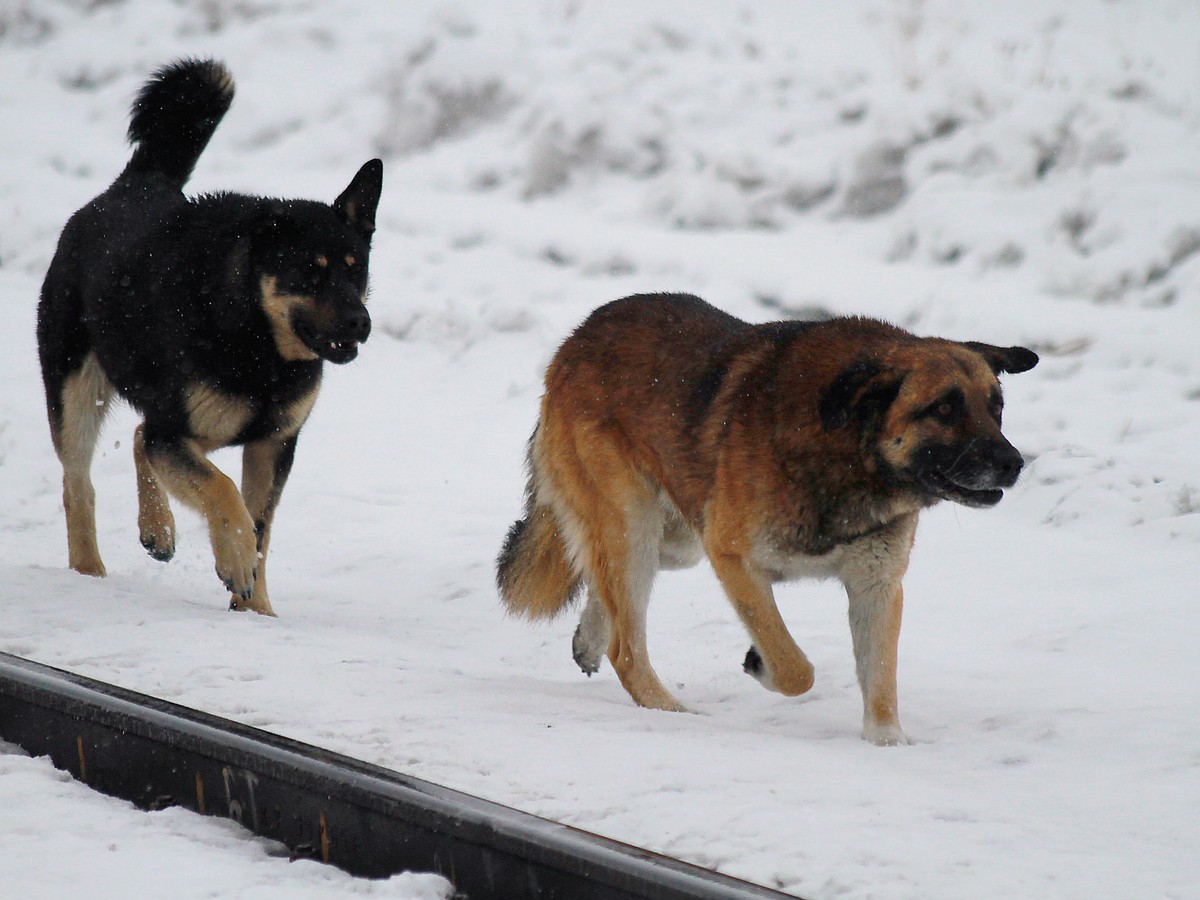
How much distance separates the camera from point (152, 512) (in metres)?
6.60

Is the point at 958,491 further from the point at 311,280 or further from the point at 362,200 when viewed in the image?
the point at 362,200

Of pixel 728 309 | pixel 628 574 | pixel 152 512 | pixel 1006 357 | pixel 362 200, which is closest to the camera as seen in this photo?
pixel 1006 357

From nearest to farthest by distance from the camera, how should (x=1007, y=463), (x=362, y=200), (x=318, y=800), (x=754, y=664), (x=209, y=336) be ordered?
(x=318, y=800), (x=1007, y=463), (x=754, y=664), (x=209, y=336), (x=362, y=200)

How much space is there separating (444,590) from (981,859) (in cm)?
443

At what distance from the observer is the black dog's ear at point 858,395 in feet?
14.4

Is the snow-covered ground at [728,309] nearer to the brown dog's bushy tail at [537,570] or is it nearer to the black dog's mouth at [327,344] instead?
the brown dog's bushy tail at [537,570]

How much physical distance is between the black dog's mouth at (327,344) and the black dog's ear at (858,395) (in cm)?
245

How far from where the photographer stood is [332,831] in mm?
3049

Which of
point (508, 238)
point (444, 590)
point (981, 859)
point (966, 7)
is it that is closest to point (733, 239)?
point (508, 238)

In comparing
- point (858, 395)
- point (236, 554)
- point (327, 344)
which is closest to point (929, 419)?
point (858, 395)

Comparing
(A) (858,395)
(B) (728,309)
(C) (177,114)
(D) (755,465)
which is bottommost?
(D) (755,465)

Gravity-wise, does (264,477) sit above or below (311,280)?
below

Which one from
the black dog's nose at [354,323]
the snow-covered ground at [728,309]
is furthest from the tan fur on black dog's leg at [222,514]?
the black dog's nose at [354,323]

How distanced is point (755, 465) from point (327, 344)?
2297 mm
